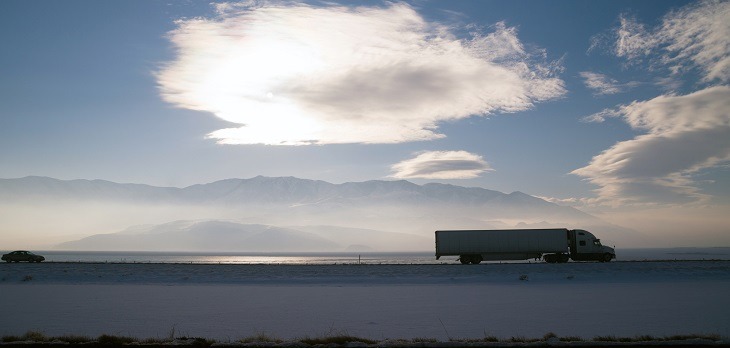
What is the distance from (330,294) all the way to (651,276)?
27.5 m

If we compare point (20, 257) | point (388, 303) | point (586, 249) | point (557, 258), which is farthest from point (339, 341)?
point (20, 257)

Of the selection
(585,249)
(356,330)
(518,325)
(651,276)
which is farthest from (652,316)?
(585,249)

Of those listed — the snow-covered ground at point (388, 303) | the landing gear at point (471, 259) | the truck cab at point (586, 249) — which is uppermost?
the truck cab at point (586, 249)

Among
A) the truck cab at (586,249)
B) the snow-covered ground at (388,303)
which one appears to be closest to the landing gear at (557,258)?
the truck cab at (586,249)

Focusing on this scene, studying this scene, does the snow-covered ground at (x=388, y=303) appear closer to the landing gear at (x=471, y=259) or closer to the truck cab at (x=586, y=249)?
the truck cab at (x=586, y=249)

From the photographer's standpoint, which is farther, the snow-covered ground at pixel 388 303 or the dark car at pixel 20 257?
the dark car at pixel 20 257

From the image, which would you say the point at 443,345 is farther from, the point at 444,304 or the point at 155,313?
the point at 155,313

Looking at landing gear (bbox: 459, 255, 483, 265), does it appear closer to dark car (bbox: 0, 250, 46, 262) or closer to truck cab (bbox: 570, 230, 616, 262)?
truck cab (bbox: 570, 230, 616, 262)

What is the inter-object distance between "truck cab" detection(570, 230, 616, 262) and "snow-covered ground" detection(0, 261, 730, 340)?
8488 millimetres

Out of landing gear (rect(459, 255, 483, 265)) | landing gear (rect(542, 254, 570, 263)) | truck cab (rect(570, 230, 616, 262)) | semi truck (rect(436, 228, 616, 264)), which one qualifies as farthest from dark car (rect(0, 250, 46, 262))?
truck cab (rect(570, 230, 616, 262))

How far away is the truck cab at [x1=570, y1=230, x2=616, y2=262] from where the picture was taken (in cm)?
5888

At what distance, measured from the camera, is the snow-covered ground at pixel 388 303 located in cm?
1939

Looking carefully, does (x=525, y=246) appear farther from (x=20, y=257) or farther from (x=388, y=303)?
(x=20, y=257)

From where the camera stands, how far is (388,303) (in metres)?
28.1
